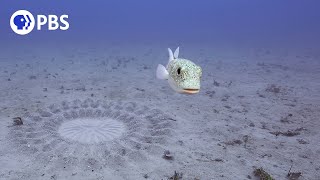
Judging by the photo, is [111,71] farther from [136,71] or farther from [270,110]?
[270,110]

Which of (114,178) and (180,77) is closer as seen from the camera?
(180,77)

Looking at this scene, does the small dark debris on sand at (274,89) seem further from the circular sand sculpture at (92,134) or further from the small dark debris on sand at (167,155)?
the small dark debris on sand at (167,155)

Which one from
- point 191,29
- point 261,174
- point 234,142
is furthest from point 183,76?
point 191,29

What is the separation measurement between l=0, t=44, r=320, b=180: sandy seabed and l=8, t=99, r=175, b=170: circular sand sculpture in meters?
0.03

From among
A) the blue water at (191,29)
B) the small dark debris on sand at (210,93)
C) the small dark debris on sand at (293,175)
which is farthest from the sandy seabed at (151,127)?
the blue water at (191,29)

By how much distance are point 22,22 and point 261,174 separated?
1279 centimetres

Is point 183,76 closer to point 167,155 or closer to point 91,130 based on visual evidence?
point 167,155

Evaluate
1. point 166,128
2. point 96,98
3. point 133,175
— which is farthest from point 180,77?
point 96,98

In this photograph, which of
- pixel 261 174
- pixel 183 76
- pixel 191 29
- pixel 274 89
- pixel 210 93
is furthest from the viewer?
pixel 191 29

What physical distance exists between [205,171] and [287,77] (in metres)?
12.2

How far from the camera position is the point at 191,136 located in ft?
30.3

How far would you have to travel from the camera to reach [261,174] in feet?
23.6

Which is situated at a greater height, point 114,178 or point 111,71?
point 111,71

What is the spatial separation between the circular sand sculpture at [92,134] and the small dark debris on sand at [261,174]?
2.46 m
